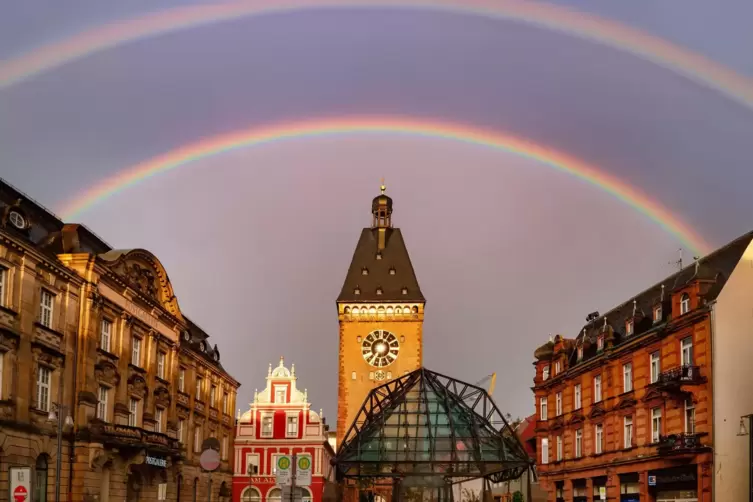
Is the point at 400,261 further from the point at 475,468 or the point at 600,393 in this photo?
the point at 475,468

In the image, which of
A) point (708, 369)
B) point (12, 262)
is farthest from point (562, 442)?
point (12, 262)

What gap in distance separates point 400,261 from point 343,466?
8766cm

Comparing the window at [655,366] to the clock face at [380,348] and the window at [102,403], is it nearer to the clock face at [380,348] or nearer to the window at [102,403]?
the window at [102,403]

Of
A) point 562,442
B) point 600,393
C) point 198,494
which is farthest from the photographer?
point 198,494

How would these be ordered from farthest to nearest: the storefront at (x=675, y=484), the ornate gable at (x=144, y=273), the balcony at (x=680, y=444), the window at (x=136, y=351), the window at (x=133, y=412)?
the window at (x=136, y=351), the window at (x=133, y=412), the ornate gable at (x=144, y=273), the storefront at (x=675, y=484), the balcony at (x=680, y=444)

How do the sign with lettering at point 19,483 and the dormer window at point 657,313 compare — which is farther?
the dormer window at point 657,313

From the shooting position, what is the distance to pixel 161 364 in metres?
69.1

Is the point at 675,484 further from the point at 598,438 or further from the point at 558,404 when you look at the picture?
the point at 558,404

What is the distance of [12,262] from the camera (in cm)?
4450

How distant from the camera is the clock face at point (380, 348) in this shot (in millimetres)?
121500

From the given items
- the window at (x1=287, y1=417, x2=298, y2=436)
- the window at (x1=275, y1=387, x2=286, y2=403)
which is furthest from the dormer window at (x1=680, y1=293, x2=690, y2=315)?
the window at (x1=275, y1=387, x2=286, y2=403)

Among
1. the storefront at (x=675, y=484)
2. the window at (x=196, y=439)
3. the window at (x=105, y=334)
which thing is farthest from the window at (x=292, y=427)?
the storefront at (x=675, y=484)

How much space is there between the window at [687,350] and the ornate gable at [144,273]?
3255cm

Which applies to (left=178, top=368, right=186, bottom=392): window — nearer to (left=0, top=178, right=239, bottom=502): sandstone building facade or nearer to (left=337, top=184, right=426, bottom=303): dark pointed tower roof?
(left=0, top=178, right=239, bottom=502): sandstone building facade
